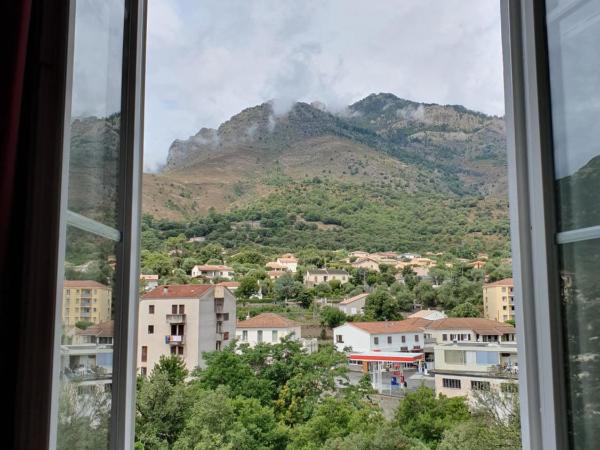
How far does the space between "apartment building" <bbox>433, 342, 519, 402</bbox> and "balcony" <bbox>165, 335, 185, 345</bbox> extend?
98 cm

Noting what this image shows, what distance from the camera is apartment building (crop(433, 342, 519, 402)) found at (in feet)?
7.19

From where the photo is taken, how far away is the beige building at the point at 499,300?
2229mm

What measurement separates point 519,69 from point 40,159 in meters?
1.05

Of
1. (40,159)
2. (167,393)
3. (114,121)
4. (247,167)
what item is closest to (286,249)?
(247,167)

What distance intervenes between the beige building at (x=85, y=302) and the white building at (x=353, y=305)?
1.31 metres

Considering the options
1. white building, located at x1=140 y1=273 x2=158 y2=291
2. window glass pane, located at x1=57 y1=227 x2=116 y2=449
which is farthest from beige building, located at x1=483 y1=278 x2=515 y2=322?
window glass pane, located at x1=57 y1=227 x2=116 y2=449

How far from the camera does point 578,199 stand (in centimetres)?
115

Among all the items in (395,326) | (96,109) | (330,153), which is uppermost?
(330,153)

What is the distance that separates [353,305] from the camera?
7.72 ft

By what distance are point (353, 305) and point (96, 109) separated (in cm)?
149

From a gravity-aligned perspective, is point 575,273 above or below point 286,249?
below

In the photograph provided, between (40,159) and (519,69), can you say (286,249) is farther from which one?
(40,159)

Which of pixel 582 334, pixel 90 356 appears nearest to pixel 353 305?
pixel 582 334

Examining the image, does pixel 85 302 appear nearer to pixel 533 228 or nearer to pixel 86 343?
pixel 86 343
